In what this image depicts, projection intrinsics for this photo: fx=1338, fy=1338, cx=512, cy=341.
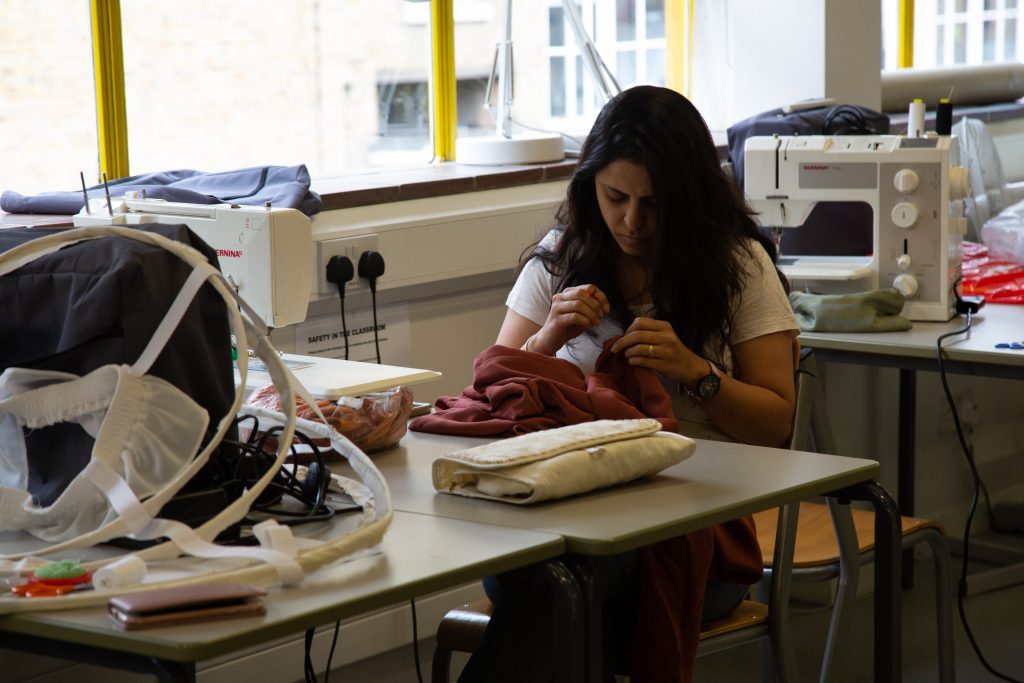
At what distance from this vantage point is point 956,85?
4.38 m

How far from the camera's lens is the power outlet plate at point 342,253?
2525 mm

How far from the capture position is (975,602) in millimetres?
3316

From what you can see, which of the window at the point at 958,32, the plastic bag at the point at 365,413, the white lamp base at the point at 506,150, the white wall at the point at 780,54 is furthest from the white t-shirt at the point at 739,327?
the window at the point at 958,32

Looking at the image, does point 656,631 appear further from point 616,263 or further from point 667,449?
point 616,263

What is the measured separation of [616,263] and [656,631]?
28.1 inches

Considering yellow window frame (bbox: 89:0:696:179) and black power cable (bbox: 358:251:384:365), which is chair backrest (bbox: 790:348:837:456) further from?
yellow window frame (bbox: 89:0:696:179)

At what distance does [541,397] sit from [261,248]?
1.40ft

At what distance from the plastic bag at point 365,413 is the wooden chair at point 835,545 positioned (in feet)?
2.12

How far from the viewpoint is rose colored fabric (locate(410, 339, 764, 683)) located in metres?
1.61

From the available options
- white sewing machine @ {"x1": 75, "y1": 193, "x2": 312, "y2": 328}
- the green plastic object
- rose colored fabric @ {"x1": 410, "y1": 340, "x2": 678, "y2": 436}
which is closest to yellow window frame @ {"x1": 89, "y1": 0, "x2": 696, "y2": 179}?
white sewing machine @ {"x1": 75, "y1": 193, "x2": 312, "y2": 328}

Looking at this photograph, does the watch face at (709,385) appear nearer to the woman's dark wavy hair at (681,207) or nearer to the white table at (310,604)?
the woman's dark wavy hair at (681,207)

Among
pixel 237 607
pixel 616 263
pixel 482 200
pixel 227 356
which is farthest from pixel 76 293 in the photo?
pixel 482 200

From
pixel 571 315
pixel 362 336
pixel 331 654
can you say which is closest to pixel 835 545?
pixel 571 315

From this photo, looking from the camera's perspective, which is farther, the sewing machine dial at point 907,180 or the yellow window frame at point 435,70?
the sewing machine dial at point 907,180
